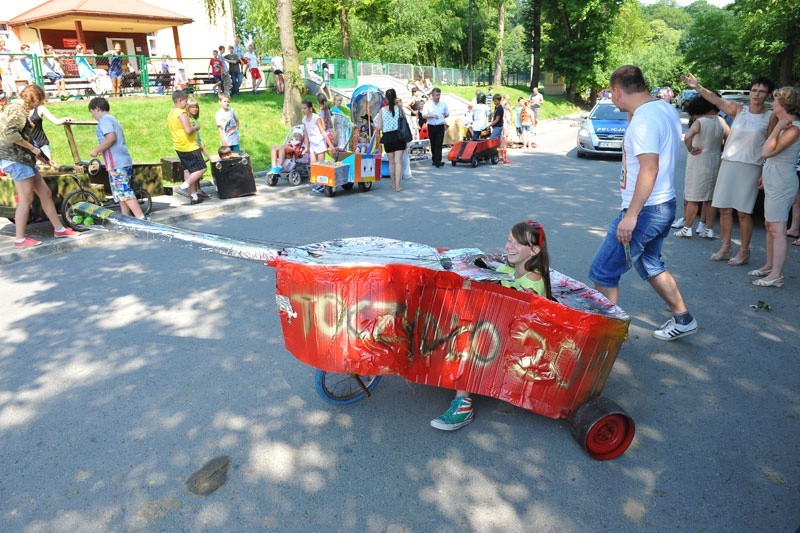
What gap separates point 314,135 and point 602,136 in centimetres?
804

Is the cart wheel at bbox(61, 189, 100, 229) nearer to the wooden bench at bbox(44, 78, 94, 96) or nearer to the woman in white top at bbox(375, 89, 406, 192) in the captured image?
the woman in white top at bbox(375, 89, 406, 192)

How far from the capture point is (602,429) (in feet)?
10.0

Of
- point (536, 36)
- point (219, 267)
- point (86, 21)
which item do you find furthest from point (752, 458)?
point (536, 36)

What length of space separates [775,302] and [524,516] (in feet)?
12.6

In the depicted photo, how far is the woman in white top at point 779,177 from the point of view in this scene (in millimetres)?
4988

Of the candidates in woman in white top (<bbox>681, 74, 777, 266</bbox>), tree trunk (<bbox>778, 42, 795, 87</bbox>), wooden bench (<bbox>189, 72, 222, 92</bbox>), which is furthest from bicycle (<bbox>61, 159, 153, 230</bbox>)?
tree trunk (<bbox>778, 42, 795, 87</bbox>)

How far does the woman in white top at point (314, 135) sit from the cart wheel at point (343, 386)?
7.45m

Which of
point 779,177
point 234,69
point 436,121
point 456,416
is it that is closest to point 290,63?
point 436,121

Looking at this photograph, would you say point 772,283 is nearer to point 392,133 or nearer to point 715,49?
point 392,133

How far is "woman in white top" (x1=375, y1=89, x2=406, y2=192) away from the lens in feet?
34.4

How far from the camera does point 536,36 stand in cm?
4356

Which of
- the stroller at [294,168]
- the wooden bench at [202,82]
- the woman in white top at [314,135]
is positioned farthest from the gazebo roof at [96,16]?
the woman in white top at [314,135]

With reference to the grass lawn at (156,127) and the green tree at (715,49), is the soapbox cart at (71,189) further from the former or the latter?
the green tree at (715,49)

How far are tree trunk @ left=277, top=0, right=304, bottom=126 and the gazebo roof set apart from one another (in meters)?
14.8
